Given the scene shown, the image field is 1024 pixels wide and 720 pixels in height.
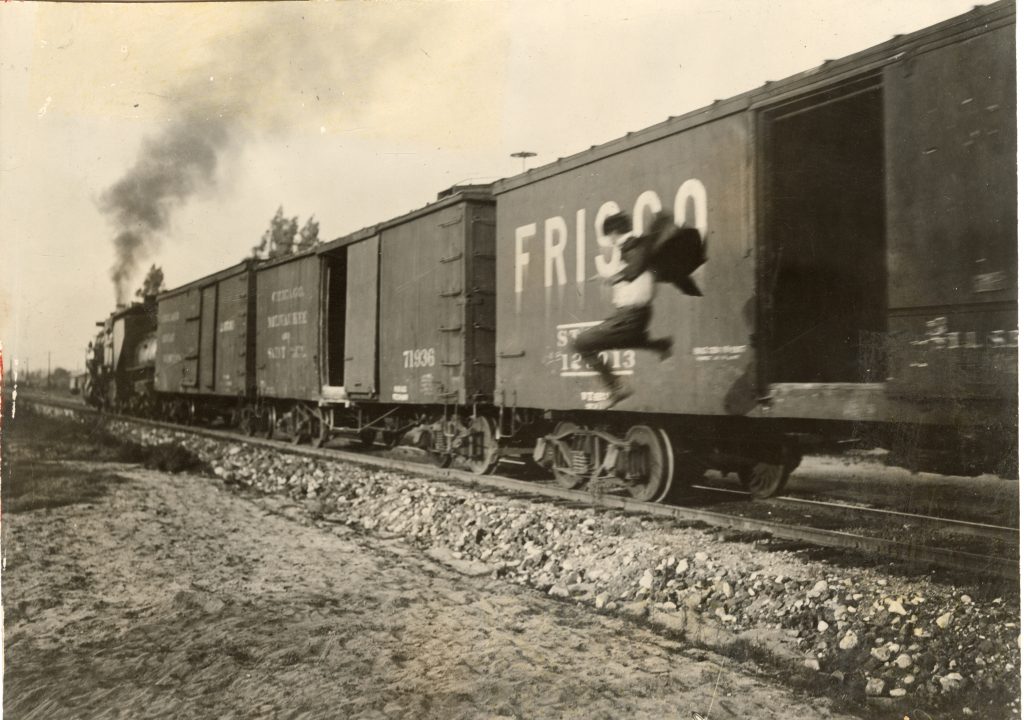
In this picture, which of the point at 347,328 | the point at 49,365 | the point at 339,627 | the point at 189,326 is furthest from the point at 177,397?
the point at 339,627

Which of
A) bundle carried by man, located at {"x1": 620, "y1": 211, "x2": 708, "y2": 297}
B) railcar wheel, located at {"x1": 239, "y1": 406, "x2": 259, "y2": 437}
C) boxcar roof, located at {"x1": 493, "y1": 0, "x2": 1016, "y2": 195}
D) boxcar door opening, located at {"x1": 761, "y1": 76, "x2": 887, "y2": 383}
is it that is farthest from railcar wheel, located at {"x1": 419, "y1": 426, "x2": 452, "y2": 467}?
railcar wheel, located at {"x1": 239, "y1": 406, "x2": 259, "y2": 437}

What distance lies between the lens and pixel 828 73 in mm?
3820

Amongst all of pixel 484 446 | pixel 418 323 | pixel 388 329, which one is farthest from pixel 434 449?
pixel 388 329

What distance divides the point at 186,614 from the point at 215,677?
2.38 ft

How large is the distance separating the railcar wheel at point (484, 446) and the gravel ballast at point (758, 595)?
1.54 metres

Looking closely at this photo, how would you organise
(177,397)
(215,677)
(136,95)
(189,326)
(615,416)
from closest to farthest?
(215,677) < (136,95) < (615,416) < (189,326) < (177,397)

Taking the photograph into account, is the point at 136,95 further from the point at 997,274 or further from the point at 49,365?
the point at 997,274

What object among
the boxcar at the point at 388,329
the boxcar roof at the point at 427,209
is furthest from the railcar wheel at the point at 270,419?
the boxcar roof at the point at 427,209

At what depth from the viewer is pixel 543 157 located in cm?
470

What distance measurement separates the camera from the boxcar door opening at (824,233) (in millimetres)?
3842

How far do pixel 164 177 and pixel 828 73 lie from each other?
4.19 meters

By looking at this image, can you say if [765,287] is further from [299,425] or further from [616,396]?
[299,425]

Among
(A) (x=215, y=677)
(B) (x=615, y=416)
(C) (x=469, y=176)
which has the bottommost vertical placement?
(A) (x=215, y=677)

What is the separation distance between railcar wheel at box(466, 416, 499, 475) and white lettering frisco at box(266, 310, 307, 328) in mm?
4435
